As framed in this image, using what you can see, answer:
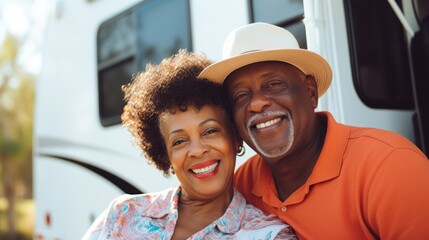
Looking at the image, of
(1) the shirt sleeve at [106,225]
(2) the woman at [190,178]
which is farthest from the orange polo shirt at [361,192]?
(1) the shirt sleeve at [106,225]

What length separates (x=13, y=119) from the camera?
19.9 metres

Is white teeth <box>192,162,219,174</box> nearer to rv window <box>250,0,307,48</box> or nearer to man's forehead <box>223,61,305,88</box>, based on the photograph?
man's forehead <box>223,61,305,88</box>

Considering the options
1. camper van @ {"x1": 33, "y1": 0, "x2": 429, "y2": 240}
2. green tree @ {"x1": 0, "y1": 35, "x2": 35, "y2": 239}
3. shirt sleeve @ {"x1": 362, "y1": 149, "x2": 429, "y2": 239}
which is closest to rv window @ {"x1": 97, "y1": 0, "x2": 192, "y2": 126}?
camper van @ {"x1": 33, "y1": 0, "x2": 429, "y2": 240}

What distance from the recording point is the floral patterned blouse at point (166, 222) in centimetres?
208

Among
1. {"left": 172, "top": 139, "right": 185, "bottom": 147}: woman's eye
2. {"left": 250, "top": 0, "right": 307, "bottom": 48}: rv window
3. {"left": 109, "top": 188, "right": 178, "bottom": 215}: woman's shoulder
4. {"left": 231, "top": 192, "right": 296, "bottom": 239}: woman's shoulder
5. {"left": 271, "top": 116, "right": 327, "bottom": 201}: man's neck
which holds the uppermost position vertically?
{"left": 250, "top": 0, "right": 307, "bottom": 48}: rv window

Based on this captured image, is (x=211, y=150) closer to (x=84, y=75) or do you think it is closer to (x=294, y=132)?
(x=294, y=132)

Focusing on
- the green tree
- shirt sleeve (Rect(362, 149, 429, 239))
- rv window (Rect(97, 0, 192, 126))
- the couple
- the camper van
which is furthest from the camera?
the green tree

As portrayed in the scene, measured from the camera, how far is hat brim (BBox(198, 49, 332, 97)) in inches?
84.6

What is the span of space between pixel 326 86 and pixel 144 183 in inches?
70.1

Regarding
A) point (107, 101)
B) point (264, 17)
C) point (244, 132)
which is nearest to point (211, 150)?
point (244, 132)

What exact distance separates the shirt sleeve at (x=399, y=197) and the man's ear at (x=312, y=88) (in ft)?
1.93

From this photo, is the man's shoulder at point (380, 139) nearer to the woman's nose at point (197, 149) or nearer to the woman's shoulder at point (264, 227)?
the woman's shoulder at point (264, 227)

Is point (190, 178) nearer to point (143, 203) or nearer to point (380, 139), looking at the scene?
point (143, 203)

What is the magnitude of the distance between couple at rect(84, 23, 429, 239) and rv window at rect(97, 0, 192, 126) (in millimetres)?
1139
